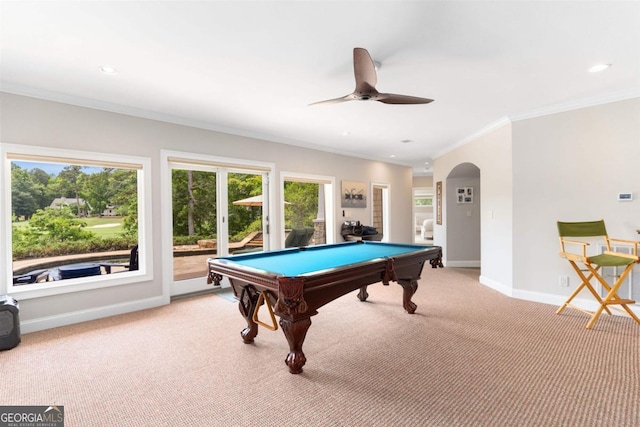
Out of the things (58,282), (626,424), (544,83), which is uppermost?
(544,83)

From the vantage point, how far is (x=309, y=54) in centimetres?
252

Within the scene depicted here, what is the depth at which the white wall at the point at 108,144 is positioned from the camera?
3.14 m

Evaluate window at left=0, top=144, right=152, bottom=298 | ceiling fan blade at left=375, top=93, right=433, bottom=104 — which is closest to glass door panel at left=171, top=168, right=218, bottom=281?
window at left=0, top=144, right=152, bottom=298

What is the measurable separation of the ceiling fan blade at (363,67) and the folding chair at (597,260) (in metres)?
2.73

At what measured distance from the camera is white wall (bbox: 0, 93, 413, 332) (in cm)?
314

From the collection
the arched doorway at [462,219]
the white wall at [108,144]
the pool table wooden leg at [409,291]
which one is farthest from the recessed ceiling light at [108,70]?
the arched doorway at [462,219]

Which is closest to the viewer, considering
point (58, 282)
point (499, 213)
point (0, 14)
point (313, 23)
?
point (0, 14)

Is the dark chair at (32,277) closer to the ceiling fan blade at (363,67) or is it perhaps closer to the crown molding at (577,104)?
the ceiling fan blade at (363,67)

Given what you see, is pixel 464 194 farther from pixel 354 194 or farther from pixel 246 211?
pixel 246 211

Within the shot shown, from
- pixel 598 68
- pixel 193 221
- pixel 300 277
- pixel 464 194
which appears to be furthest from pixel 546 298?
pixel 193 221

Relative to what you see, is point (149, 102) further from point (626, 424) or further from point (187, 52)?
point (626, 424)

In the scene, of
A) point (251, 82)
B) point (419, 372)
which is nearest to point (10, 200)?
point (251, 82)

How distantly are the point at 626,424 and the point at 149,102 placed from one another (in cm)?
487

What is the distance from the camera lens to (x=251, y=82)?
3070 mm
